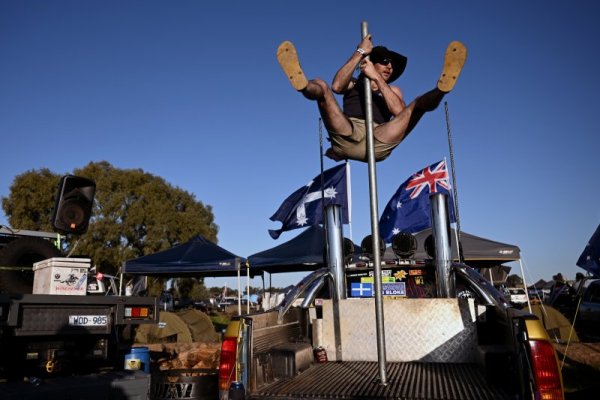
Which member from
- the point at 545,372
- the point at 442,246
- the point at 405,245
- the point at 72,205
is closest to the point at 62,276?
the point at 72,205

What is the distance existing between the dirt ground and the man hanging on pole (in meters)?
4.81

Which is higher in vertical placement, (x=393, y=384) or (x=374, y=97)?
(x=374, y=97)

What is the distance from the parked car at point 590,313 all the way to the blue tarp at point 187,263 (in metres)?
9.82

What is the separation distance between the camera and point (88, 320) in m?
6.19

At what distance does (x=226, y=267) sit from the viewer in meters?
15.0

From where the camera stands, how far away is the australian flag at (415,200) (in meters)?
13.9

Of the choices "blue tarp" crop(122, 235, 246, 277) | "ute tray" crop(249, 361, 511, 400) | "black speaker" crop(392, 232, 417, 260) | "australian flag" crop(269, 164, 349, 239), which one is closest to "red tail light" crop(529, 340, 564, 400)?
"ute tray" crop(249, 361, 511, 400)

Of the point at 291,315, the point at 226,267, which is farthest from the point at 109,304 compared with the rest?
the point at 226,267

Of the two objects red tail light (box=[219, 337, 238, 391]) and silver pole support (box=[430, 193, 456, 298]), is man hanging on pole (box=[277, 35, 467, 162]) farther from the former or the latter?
red tail light (box=[219, 337, 238, 391])

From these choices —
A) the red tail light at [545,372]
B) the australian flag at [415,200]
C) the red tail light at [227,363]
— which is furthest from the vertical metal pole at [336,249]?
the australian flag at [415,200]

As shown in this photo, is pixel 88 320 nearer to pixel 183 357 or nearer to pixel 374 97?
pixel 183 357

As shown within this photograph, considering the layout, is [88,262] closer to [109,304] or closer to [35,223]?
[109,304]

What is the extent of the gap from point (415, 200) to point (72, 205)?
932 cm

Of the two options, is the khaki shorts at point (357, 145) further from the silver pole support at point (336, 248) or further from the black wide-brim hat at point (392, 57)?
the silver pole support at point (336, 248)
